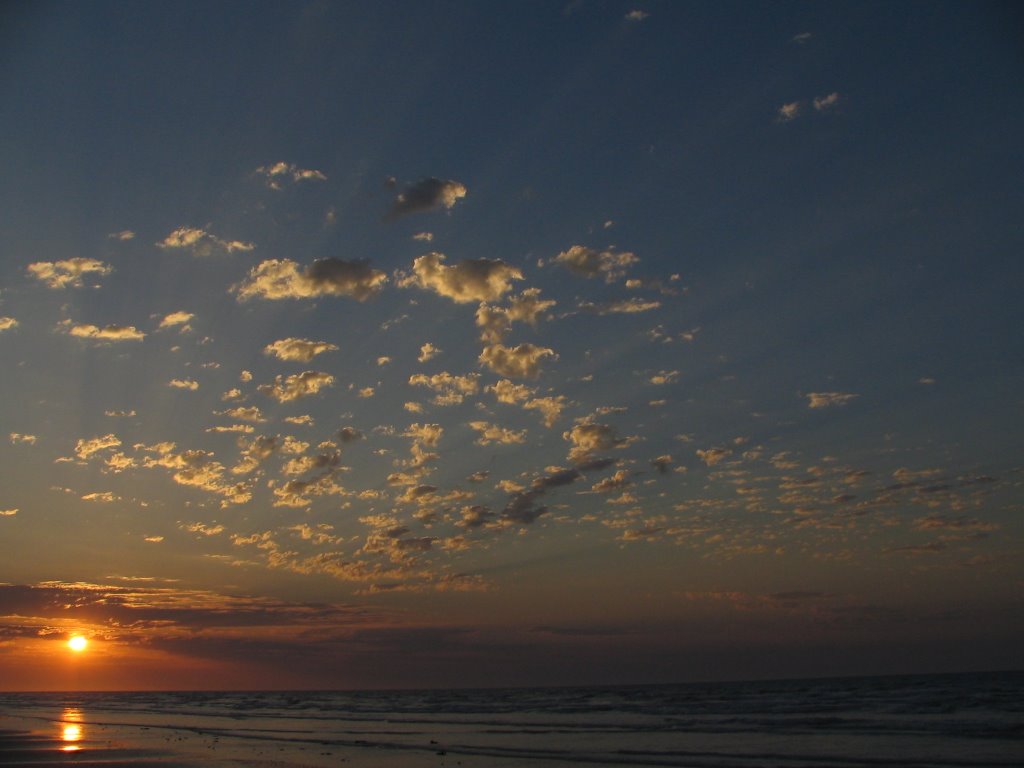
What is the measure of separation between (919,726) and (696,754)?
57.3ft

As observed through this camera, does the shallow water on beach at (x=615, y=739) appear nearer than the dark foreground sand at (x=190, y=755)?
No

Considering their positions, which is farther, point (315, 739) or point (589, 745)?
point (315, 739)

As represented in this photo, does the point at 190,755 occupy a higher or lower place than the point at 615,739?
higher

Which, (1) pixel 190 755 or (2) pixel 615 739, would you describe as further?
(2) pixel 615 739

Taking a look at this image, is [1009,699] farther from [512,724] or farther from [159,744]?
[159,744]

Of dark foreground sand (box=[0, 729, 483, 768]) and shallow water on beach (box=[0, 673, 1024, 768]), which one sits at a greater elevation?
dark foreground sand (box=[0, 729, 483, 768])

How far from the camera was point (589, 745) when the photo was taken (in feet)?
110

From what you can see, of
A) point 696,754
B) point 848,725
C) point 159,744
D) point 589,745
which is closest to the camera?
point 696,754

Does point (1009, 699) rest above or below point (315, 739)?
below

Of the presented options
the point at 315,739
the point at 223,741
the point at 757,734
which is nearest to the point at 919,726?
the point at 757,734

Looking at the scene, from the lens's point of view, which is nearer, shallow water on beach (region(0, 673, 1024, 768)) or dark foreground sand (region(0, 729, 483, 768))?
dark foreground sand (region(0, 729, 483, 768))

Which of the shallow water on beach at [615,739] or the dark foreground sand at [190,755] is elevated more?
the dark foreground sand at [190,755]

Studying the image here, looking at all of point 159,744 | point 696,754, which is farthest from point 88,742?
point 696,754

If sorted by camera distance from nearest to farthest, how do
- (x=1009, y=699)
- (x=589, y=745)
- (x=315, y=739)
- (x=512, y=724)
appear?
(x=589, y=745) → (x=315, y=739) → (x=512, y=724) → (x=1009, y=699)
